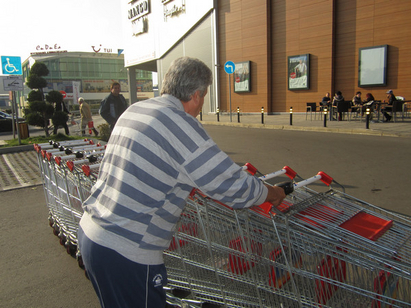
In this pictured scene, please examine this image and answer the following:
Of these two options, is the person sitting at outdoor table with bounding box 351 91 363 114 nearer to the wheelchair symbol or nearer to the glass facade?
the wheelchair symbol

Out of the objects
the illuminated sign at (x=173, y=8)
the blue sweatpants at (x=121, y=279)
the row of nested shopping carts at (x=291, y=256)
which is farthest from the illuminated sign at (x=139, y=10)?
the blue sweatpants at (x=121, y=279)

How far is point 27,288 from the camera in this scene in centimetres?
352

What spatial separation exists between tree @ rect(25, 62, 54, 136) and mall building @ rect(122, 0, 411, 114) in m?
8.99

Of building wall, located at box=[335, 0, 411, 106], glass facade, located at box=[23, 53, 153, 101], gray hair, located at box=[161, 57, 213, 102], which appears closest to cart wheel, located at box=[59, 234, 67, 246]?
gray hair, located at box=[161, 57, 213, 102]

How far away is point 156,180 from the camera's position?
1720 mm

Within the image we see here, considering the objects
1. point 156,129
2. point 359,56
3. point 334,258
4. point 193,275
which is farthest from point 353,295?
point 359,56

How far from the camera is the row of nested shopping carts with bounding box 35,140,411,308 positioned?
197 cm

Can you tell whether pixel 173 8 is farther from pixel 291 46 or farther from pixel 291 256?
pixel 291 256

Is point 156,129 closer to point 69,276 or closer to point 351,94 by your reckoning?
point 69,276

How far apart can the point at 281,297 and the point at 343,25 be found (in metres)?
20.3

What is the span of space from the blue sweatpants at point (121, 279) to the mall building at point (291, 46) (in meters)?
17.3

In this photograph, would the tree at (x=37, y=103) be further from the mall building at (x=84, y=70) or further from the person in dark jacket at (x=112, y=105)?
the mall building at (x=84, y=70)

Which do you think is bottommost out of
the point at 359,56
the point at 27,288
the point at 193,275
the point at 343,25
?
the point at 27,288

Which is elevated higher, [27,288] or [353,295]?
[353,295]
